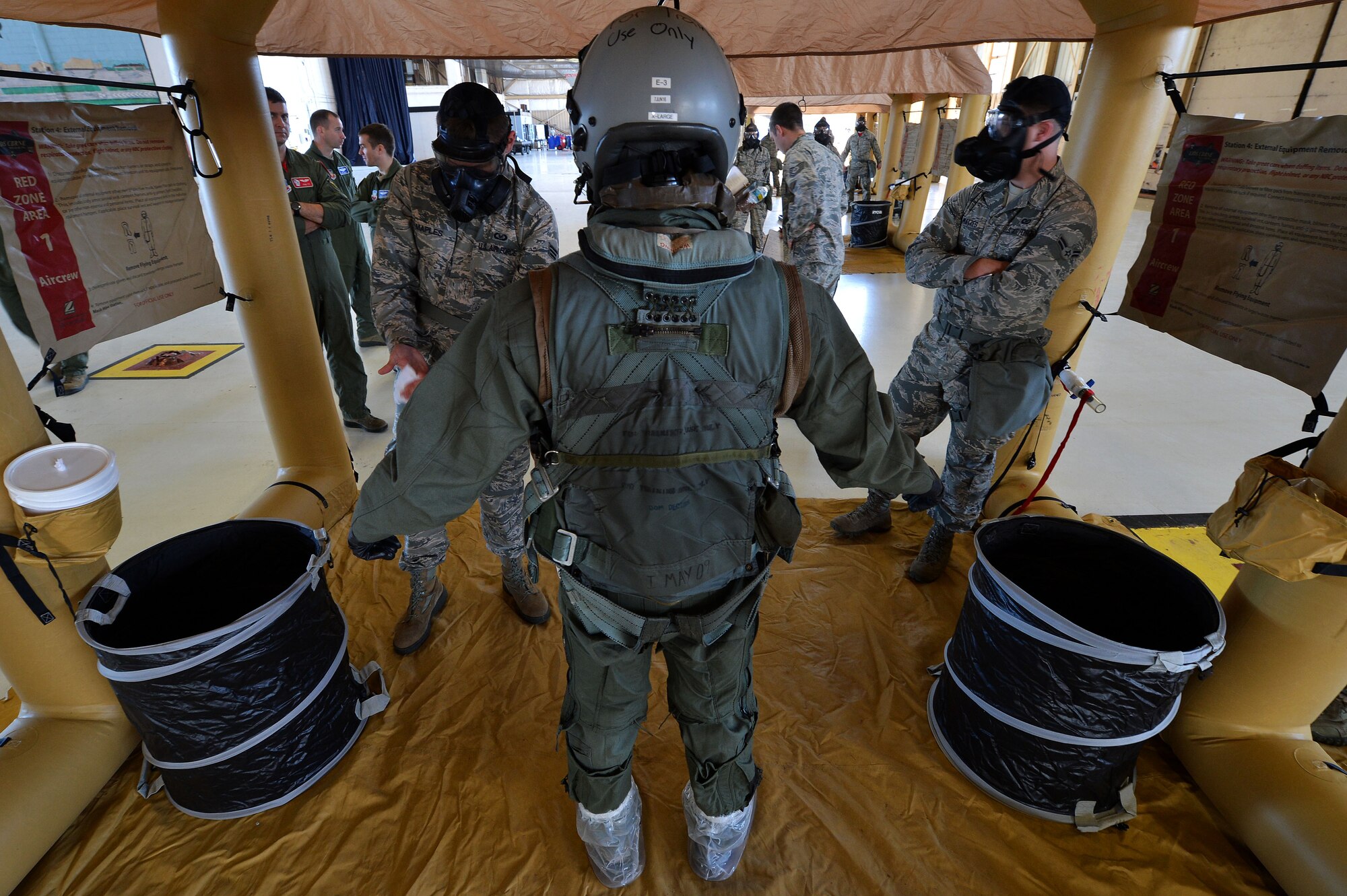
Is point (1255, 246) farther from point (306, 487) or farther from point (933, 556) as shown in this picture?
point (306, 487)

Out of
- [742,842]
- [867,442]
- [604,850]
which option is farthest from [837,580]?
[867,442]

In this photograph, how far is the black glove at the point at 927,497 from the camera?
54.8 inches

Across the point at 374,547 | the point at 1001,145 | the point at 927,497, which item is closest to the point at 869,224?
the point at 1001,145

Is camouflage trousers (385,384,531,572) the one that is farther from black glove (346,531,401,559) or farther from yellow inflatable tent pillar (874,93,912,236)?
yellow inflatable tent pillar (874,93,912,236)

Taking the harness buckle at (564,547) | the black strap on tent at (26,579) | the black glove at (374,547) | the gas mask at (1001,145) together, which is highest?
the gas mask at (1001,145)

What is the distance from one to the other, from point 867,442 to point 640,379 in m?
0.46

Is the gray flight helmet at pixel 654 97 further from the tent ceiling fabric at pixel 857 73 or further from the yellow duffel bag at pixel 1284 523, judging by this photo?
the tent ceiling fabric at pixel 857 73

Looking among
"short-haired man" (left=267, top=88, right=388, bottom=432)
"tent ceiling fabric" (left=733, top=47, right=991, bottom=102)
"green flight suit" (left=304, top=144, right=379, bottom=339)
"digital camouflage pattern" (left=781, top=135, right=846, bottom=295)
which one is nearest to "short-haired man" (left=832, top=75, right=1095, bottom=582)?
"digital camouflage pattern" (left=781, top=135, right=846, bottom=295)

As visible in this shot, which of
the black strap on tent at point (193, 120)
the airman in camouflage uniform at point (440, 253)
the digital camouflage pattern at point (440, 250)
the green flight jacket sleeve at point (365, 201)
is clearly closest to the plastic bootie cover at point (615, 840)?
the airman in camouflage uniform at point (440, 253)

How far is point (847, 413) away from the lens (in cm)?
122

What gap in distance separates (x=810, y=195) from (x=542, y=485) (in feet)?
15.6

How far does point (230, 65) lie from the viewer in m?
2.43

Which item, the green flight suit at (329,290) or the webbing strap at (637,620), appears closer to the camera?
the webbing strap at (637,620)

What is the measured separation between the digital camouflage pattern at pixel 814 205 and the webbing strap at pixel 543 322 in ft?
14.5
